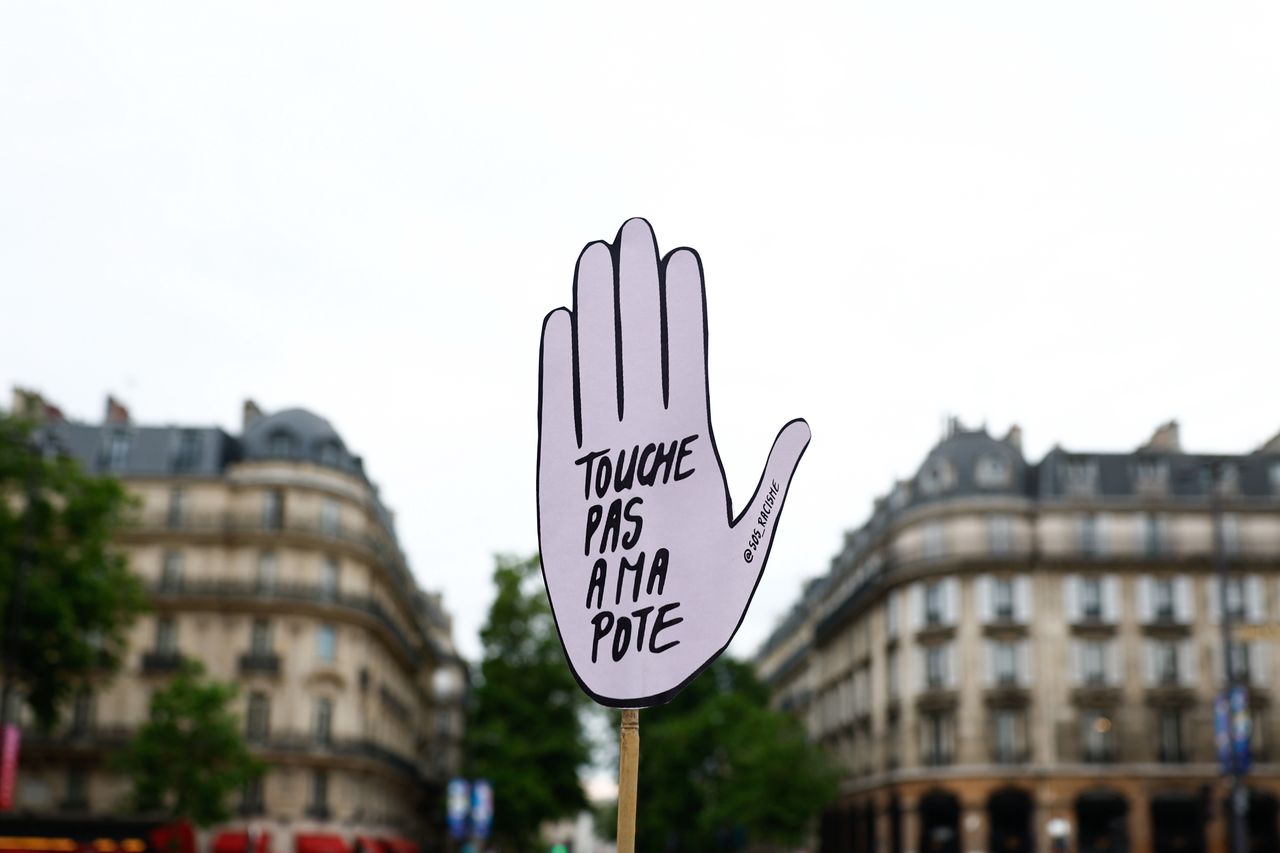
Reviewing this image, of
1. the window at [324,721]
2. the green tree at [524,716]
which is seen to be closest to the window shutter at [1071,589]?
the green tree at [524,716]

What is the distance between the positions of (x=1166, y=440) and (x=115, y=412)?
1733 inches

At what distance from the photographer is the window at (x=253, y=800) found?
180ft

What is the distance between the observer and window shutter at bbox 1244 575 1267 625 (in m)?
58.9

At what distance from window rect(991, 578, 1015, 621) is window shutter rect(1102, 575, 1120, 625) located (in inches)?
141

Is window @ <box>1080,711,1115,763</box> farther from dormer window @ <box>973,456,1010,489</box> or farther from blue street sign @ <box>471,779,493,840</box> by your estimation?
blue street sign @ <box>471,779,493,840</box>

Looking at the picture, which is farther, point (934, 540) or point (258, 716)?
point (934, 540)

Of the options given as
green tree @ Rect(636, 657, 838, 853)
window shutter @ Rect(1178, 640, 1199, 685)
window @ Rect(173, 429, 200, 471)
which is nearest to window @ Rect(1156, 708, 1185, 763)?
window shutter @ Rect(1178, 640, 1199, 685)

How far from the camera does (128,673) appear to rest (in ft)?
183

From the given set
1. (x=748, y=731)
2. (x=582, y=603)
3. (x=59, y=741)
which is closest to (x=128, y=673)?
(x=59, y=741)

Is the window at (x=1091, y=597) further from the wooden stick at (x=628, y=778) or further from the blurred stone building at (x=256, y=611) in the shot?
the wooden stick at (x=628, y=778)

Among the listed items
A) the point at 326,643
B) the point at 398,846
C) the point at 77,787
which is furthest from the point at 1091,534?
the point at 77,787

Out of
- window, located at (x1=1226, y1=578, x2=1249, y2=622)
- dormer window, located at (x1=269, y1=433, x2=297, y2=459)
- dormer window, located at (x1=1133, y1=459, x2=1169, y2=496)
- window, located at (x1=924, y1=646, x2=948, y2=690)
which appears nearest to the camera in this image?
dormer window, located at (x1=269, y1=433, x2=297, y2=459)

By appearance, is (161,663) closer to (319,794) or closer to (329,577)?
(329,577)

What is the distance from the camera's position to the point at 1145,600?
58.7m
